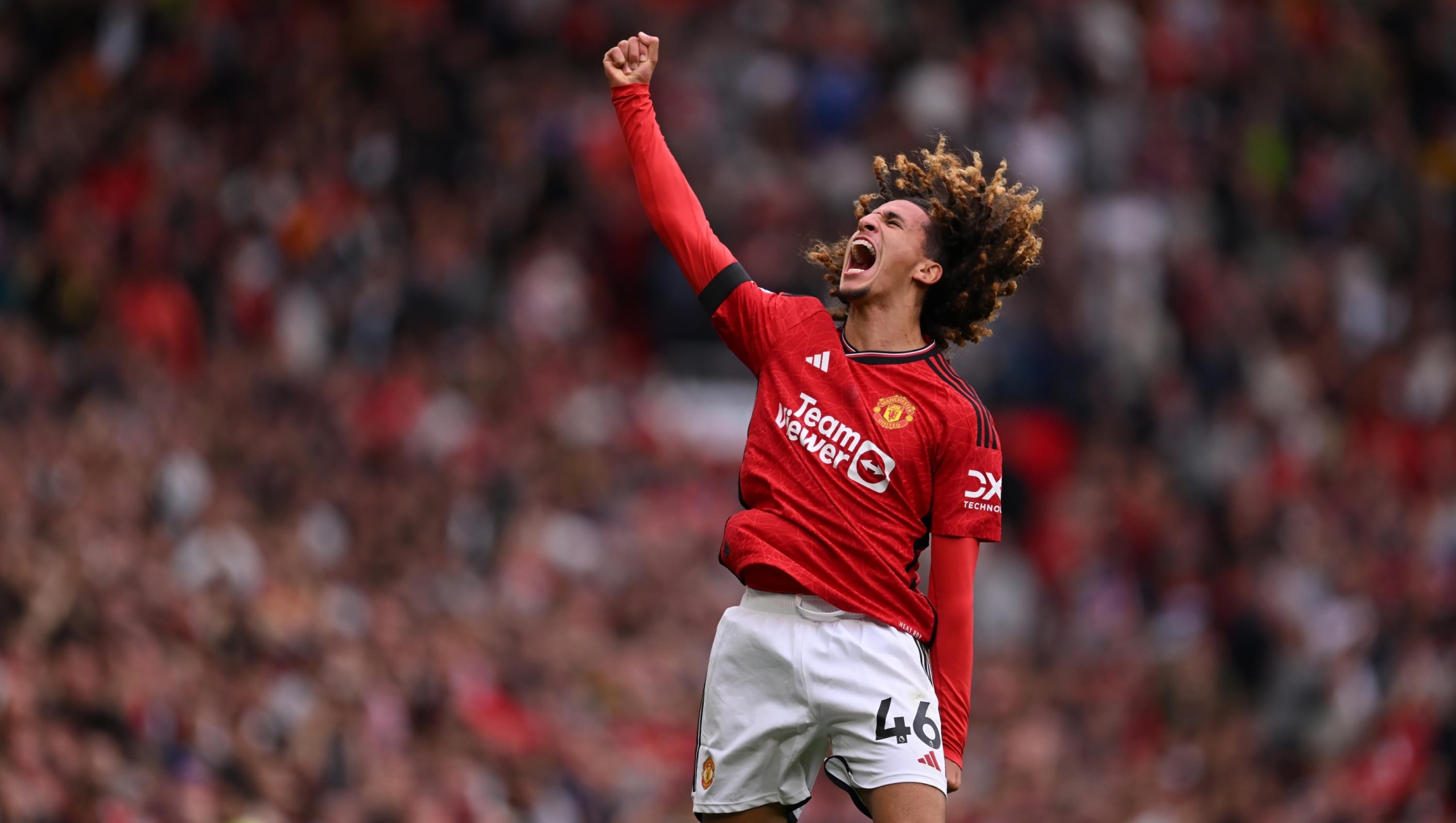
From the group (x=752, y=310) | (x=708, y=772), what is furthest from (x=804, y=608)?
(x=752, y=310)

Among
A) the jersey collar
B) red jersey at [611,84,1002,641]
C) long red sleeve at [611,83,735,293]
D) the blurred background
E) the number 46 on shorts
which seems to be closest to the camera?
the number 46 on shorts

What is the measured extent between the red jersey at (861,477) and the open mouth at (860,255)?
0.21 meters

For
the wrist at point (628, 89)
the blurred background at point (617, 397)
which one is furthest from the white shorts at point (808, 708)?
the blurred background at point (617, 397)

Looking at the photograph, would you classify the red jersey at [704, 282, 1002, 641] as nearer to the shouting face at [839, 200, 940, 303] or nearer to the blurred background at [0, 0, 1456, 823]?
the shouting face at [839, 200, 940, 303]

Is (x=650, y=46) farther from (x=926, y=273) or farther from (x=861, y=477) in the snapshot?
(x=861, y=477)

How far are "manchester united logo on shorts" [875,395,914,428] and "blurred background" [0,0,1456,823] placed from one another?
525cm

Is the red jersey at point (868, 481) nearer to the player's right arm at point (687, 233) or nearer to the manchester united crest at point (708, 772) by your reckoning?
the player's right arm at point (687, 233)

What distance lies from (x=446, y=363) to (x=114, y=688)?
496cm

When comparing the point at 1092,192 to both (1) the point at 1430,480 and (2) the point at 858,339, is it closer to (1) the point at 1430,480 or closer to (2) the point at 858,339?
(1) the point at 1430,480

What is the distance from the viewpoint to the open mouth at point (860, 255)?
5465 millimetres

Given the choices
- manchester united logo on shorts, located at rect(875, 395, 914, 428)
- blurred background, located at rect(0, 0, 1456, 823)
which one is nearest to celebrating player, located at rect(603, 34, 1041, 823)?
manchester united logo on shorts, located at rect(875, 395, 914, 428)

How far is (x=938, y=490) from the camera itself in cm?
526

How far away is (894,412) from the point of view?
5.24 metres

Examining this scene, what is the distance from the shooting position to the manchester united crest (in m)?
5.21
